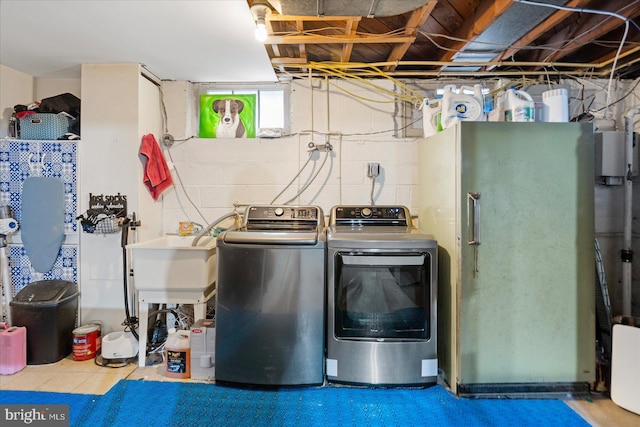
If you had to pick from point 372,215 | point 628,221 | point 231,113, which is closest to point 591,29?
point 628,221

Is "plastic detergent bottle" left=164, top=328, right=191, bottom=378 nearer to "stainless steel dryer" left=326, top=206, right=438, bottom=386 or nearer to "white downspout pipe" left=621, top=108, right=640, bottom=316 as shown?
"stainless steel dryer" left=326, top=206, right=438, bottom=386

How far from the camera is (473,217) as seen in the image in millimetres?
2076

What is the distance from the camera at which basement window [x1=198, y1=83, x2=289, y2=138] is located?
3.09 meters

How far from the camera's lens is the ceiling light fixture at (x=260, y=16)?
6.35 ft

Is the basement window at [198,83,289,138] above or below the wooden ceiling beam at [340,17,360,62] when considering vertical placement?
below

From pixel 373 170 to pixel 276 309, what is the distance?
1.46 meters

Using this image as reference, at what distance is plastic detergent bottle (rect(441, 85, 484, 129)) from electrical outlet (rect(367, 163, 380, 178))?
0.73 metres

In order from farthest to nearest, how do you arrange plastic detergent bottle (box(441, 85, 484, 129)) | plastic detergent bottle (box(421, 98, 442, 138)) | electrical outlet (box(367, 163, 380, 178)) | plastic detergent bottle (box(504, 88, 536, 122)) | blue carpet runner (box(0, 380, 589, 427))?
1. electrical outlet (box(367, 163, 380, 178))
2. plastic detergent bottle (box(421, 98, 442, 138))
3. plastic detergent bottle (box(441, 85, 484, 129))
4. plastic detergent bottle (box(504, 88, 536, 122))
5. blue carpet runner (box(0, 380, 589, 427))

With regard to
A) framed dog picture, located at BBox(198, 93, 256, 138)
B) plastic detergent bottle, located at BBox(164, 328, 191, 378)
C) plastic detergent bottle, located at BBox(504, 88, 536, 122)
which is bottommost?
plastic detergent bottle, located at BBox(164, 328, 191, 378)

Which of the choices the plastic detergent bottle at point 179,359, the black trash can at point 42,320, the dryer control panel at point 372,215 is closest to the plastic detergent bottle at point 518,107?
the dryer control panel at point 372,215

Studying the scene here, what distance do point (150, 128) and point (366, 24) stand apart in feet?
6.34

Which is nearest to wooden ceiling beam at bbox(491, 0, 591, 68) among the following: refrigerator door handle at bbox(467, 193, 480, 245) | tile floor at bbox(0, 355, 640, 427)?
refrigerator door handle at bbox(467, 193, 480, 245)

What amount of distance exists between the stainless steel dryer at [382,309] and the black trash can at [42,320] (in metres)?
2.02

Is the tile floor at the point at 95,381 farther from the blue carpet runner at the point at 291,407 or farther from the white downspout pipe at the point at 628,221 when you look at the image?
the white downspout pipe at the point at 628,221
